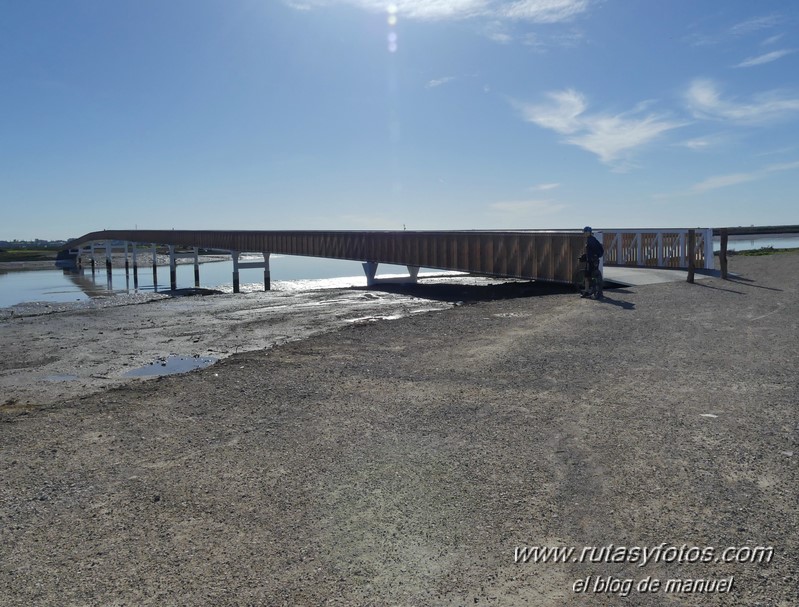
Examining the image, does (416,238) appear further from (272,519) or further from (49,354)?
(272,519)

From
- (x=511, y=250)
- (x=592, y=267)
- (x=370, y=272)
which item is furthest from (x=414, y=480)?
(x=370, y=272)

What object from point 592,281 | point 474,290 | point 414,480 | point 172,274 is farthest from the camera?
point 172,274

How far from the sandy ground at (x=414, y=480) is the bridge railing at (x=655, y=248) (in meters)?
14.7

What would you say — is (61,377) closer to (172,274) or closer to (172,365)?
(172,365)

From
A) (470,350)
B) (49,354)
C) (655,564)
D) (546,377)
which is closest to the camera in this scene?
(655,564)

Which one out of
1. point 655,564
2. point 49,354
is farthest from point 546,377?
point 49,354

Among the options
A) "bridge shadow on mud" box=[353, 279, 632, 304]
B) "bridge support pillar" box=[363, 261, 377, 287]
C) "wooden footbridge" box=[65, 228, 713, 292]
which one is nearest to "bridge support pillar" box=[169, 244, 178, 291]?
"wooden footbridge" box=[65, 228, 713, 292]

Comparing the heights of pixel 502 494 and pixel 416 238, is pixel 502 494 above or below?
below

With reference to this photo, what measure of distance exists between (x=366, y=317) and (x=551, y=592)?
1568 cm

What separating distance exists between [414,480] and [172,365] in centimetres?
835

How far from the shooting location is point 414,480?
16.9ft

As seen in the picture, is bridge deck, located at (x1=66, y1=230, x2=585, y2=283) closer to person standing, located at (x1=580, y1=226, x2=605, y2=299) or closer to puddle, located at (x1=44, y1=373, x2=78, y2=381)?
person standing, located at (x1=580, y1=226, x2=605, y2=299)

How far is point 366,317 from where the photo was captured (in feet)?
62.8

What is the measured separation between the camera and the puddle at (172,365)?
11.5m
